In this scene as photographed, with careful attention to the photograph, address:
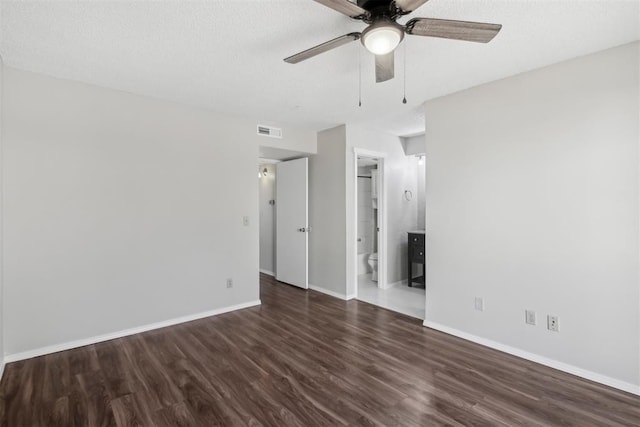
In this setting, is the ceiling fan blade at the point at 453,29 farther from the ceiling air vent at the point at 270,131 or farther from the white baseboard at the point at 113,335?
the white baseboard at the point at 113,335

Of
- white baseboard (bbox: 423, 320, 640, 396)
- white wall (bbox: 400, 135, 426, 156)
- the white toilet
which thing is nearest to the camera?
white baseboard (bbox: 423, 320, 640, 396)

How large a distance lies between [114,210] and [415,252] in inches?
155

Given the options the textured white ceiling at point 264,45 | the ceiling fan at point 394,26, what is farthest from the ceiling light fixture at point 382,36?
the textured white ceiling at point 264,45

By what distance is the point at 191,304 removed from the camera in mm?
3656

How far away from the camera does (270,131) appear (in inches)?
172

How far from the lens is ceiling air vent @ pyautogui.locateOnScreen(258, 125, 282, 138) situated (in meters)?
4.28

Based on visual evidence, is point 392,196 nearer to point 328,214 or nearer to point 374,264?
point 328,214

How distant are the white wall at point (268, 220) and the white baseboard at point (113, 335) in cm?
183

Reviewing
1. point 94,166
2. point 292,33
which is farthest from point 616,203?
point 94,166

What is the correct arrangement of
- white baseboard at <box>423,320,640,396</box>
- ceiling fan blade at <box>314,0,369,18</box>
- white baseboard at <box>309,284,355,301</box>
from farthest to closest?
white baseboard at <box>309,284,355,301</box> < white baseboard at <box>423,320,640,396</box> < ceiling fan blade at <box>314,0,369,18</box>

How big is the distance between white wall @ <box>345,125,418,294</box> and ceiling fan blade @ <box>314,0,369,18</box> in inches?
110

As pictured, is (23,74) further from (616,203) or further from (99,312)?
(616,203)

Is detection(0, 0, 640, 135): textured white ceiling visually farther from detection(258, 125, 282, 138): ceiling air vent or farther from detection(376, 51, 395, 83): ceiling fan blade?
detection(258, 125, 282, 138): ceiling air vent

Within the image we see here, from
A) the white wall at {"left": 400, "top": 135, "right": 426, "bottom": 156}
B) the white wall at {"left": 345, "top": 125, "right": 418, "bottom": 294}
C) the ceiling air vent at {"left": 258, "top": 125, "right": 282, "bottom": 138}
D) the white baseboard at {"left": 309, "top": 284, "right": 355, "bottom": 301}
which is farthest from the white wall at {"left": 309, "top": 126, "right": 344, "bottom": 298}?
A: the white wall at {"left": 400, "top": 135, "right": 426, "bottom": 156}
